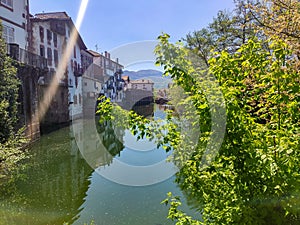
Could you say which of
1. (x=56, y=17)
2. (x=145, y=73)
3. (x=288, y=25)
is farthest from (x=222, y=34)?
(x=56, y=17)

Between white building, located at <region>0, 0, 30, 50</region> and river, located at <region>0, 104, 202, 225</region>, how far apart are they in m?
6.89

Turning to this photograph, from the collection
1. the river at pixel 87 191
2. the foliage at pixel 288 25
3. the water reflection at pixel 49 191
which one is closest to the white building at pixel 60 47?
the water reflection at pixel 49 191

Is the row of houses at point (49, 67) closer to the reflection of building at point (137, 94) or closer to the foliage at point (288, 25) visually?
the reflection of building at point (137, 94)

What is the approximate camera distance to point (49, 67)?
19953 millimetres

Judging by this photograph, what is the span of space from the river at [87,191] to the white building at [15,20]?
689 centimetres

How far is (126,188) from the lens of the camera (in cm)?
685

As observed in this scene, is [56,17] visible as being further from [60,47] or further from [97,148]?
[97,148]

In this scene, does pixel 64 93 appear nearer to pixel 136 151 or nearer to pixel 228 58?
pixel 136 151

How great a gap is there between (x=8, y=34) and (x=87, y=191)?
35.4 ft

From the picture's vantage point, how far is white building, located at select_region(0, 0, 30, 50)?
41.6ft

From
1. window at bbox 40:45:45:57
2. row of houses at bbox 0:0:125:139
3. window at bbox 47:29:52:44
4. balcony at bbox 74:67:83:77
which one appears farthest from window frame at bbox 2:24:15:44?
balcony at bbox 74:67:83:77

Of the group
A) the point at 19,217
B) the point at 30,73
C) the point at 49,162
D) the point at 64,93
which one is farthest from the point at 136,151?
the point at 64,93

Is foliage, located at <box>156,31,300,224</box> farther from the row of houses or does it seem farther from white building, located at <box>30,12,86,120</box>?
white building, located at <box>30,12,86,120</box>

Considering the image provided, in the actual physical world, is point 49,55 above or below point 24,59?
above
